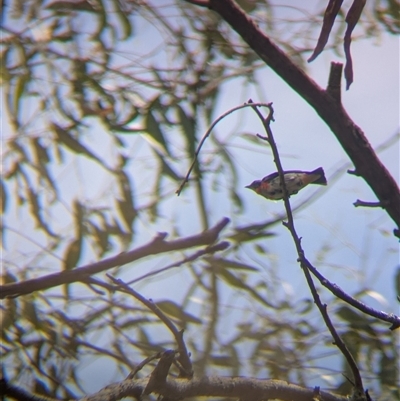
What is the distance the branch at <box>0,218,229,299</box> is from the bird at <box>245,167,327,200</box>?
0.28 metres

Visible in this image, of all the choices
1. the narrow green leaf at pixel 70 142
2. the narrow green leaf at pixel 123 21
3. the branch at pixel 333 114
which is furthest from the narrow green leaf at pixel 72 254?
the branch at pixel 333 114

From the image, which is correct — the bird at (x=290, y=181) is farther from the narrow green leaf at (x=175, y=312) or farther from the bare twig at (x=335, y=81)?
the narrow green leaf at (x=175, y=312)

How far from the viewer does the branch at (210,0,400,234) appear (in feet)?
2.40

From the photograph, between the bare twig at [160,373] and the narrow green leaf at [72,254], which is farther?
the narrow green leaf at [72,254]

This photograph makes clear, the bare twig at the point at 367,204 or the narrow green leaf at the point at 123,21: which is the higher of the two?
the narrow green leaf at the point at 123,21

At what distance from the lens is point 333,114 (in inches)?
29.8

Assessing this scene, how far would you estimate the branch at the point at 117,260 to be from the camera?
90cm

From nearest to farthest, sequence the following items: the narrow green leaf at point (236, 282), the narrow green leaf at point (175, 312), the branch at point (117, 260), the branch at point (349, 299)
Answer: the branch at point (349, 299) → the branch at point (117, 260) → the narrow green leaf at point (175, 312) → the narrow green leaf at point (236, 282)

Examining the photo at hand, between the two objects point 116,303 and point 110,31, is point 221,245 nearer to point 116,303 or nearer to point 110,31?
point 116,303

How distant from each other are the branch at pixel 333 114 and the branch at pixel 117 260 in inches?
8.7

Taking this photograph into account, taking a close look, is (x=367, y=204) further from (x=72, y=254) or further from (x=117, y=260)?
(x=72, y=254)

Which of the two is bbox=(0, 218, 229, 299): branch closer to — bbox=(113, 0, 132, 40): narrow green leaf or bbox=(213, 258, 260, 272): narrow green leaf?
bbox=(213, 258, 260, 272): narrow green leaf

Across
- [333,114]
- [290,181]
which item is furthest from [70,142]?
[290,181]

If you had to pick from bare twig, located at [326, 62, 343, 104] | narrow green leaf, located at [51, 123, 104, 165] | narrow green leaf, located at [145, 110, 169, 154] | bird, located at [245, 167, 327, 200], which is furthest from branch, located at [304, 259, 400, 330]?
narrow green leaf, located at [51, 123, 104, 165]
